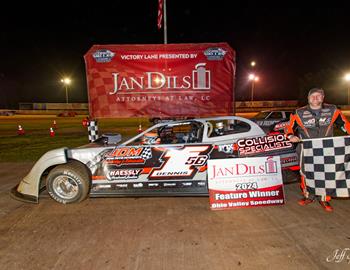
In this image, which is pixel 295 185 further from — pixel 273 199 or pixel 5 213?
pixel 5 213

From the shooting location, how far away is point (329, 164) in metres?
3.92

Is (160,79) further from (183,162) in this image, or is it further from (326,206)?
(326,206)

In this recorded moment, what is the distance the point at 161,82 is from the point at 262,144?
386 cm

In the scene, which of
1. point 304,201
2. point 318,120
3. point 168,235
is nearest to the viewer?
point 168,235

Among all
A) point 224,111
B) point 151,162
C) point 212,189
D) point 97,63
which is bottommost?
point 212,189

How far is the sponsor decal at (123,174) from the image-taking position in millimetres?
4410

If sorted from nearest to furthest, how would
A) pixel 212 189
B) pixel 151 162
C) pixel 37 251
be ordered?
pixel 37 251, pixel 212 189, pixel 151 162

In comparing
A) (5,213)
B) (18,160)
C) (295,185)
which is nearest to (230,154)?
(295,185)

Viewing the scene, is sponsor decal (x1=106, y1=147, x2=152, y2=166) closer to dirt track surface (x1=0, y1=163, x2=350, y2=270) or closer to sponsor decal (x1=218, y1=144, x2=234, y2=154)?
dirt track surface (x1=0, y1=163, x2=350, y2=270)

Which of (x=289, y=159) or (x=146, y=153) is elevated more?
(x=146, y=153)

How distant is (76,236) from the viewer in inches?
135

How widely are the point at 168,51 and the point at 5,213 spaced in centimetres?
518
